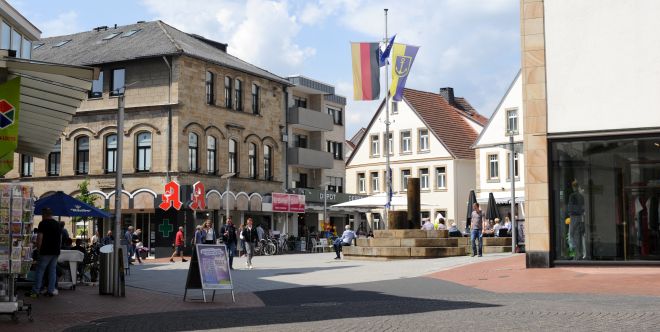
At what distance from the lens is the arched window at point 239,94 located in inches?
2094

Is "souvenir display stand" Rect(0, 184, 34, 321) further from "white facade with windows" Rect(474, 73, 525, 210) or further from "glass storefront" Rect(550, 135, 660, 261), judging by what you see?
"white facade with windows" Rect(474, 73, 525, 210)

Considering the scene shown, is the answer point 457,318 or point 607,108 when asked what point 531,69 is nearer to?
point 607,108

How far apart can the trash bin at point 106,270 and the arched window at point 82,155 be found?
32.5 meters

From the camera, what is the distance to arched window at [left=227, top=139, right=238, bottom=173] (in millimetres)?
52469

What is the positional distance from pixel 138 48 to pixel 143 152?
18.2ft

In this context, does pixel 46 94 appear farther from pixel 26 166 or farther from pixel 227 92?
pixel 26 166

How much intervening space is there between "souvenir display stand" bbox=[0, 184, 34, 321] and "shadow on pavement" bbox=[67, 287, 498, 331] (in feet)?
4.32

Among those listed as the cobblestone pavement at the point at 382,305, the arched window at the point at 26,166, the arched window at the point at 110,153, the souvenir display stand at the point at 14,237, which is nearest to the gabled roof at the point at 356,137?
the arched window at the point at 26,166

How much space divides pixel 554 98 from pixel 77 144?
113ft

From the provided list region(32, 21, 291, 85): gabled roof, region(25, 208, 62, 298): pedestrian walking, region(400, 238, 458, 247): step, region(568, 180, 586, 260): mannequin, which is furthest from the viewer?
region(32, 21, 291, 85): gabled roof

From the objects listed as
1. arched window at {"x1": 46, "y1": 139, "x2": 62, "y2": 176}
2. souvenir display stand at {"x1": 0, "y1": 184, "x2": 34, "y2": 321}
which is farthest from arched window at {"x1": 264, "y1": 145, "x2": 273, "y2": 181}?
souvenir display stand at {"x1": 0, "y1": 184, "x2": 34, "y2": 321}

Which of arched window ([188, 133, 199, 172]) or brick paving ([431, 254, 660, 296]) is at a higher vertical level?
arched window ([188, 133, 199, 172])

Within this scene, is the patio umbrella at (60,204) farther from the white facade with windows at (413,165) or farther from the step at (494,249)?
the white facade with windows at (413,165)

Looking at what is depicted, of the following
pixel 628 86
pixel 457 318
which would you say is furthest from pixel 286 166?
pixel 457 318
